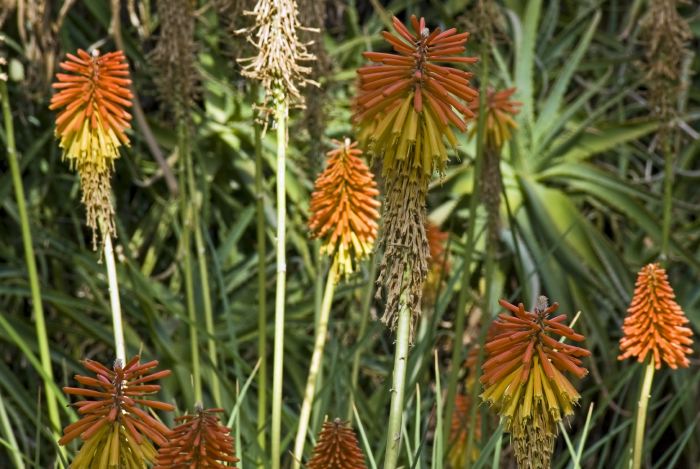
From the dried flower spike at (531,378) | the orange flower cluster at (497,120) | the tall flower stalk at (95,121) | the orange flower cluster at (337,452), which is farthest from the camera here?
the orange flower cluster at (497,120)

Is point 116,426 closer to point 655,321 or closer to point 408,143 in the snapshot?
point 408,143

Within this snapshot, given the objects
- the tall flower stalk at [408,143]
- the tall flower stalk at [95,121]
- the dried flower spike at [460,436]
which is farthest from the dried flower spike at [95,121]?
the dried flower spike at [460,436]

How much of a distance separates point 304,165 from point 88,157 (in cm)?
160

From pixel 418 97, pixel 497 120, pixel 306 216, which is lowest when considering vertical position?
pixel 418 97

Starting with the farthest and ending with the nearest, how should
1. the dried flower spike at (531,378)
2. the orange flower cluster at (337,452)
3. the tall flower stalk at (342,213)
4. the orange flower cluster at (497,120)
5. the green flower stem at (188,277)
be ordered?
the orange flower cluster at (497,120)
the green flower stem at (188,277)
the tall flower stalk at (342,213)
the orange flower cluster at (337,452)
the dried flower spike at (531,378)

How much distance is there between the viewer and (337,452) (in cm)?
166

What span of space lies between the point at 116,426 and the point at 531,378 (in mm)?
515

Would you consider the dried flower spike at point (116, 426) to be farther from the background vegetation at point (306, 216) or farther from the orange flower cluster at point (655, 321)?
the background vegetation at point (306, 216)

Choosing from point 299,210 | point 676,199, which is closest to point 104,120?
point 299,210

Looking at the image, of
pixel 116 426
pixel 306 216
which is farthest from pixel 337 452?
pixel 306 216

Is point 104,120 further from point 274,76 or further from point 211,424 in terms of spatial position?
point 211,424

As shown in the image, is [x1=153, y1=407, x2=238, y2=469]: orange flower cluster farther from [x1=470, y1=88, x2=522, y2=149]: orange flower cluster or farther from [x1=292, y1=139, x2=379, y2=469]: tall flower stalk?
[x1=470, y1=88, x2=522, y2=149]: orange flower cluster

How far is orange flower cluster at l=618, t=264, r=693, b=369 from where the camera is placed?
1.92 metres

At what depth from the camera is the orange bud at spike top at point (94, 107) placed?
6.09ft
